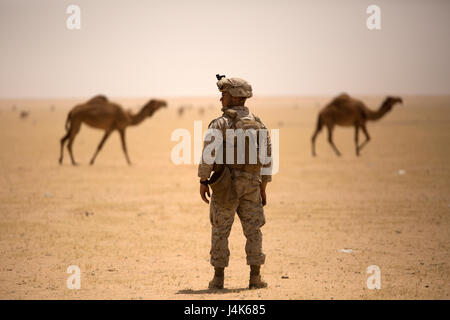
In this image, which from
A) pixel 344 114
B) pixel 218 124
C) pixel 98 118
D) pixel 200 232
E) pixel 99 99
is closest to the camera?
pixel 218 124

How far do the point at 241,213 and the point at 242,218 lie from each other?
5cm

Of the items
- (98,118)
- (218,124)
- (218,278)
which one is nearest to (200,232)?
(218,278)

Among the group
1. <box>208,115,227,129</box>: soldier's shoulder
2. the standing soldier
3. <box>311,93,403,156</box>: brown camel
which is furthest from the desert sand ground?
<box>311,93,403,156</box>: brown camel

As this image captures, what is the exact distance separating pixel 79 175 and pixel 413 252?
31.5ft

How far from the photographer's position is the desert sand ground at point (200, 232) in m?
5.82

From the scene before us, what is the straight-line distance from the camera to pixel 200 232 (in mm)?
8727

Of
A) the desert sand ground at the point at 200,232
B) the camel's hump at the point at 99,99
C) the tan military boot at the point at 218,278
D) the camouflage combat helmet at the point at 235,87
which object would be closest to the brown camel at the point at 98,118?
the camel's hump at the point at 99,99

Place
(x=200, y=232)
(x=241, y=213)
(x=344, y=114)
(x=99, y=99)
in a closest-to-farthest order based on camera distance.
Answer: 1. (x=241, y=213)
2. (x=200, y=232)
3. (x=99, y=99)
4. (x=344, y=114)

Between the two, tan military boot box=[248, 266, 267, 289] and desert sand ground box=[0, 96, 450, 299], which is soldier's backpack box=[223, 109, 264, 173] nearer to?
tan military boot box=[248, 266, 267, 289]

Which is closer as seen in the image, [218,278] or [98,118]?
[218,278]

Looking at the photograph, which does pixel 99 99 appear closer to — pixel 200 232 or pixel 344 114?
pixel 344 114

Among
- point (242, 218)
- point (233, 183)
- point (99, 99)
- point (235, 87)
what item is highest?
point (99, 99)

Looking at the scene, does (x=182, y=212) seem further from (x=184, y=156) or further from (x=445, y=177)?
(x=184, y=156)

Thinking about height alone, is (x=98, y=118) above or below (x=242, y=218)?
above
